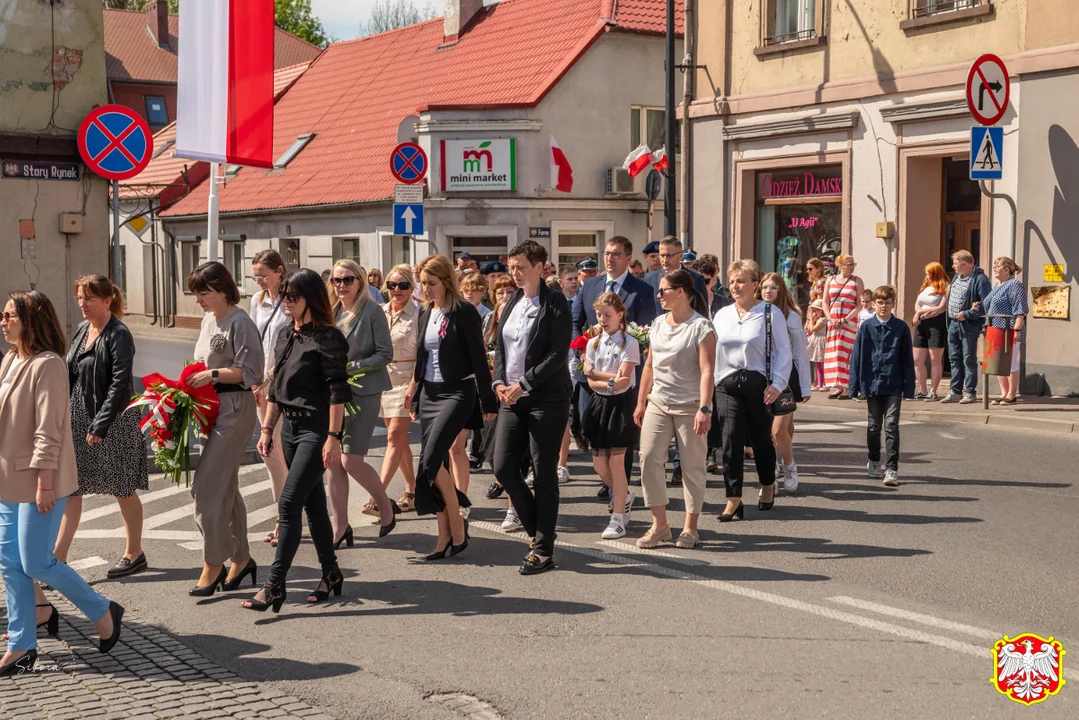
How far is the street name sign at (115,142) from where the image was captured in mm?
13180

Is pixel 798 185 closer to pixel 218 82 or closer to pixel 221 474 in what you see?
pixel 218 82

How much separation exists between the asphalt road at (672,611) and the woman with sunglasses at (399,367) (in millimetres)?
508

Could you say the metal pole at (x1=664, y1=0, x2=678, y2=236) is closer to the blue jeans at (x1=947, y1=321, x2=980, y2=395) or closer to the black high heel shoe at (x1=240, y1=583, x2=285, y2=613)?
the blue jeans at (x1=947, y1=321, x2=980, y2=395)

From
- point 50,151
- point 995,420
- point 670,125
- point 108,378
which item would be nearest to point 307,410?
point 108,378

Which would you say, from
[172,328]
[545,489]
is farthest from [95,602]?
[172,328]

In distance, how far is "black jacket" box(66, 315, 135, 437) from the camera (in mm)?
7523

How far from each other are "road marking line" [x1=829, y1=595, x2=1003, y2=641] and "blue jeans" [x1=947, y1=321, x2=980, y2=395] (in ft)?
33.7

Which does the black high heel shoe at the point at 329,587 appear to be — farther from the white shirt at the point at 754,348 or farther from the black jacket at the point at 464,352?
the white shirt at the point at 754,348

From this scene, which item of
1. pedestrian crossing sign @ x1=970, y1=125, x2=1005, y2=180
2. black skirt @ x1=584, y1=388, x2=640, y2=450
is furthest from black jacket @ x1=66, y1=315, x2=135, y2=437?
pedestrian crossing sign @ x1=970, y1=125, x2=1005, y2=180

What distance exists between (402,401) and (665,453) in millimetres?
2059

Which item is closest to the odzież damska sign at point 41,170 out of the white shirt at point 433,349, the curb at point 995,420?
the white shirt at point 433,349

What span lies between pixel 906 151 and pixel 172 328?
26.0m

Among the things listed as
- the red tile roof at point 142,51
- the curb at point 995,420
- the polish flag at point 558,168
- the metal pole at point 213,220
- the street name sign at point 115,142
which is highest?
the red tile roof at point 142,51

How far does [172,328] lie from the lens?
39.4 metres
